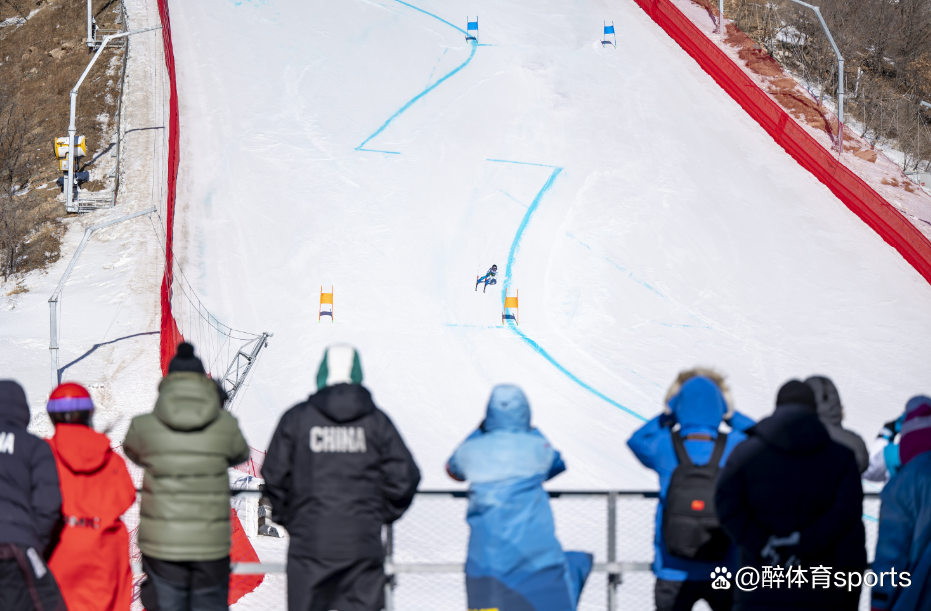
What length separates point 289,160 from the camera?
61.6 ft

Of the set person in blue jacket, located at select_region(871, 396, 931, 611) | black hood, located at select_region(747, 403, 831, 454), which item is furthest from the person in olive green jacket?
person in blue jacket, located at select_region(871, 396, 931, 611)

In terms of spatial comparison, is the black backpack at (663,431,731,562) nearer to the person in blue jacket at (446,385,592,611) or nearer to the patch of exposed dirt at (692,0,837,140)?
the person in blue jacket at (446,385,592,611)

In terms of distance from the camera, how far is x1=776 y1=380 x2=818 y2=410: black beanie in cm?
375

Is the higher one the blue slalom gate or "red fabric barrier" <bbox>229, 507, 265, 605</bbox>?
the blue slalom gate

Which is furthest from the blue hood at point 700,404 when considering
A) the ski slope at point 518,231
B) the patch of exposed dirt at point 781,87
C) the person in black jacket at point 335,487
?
the patch of exposed dirt at point 781,87

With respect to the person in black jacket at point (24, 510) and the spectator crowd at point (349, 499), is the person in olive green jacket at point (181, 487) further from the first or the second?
the person in black jacket at point (24, 510)

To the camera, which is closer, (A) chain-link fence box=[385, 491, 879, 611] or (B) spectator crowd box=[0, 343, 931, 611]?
(B) spectator crowd box=[0, 343, 931, 611]

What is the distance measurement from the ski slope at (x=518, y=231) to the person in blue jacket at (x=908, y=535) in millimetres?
6402

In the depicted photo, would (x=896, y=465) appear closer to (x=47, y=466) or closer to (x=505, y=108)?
(x=47, y=466)

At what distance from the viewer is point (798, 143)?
19.3 m

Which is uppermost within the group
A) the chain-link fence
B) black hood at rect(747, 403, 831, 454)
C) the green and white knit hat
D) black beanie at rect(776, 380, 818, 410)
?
the green and white knit hat

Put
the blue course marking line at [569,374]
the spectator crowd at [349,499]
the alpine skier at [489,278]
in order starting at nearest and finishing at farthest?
the spectator crowd at [349,499], the blue course marking line at [569,374], the alpine skier at [489,278]

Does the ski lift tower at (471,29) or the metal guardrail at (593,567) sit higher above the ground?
the ski lift tower at (471,29)

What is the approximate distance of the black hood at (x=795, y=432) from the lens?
11.6 feet
